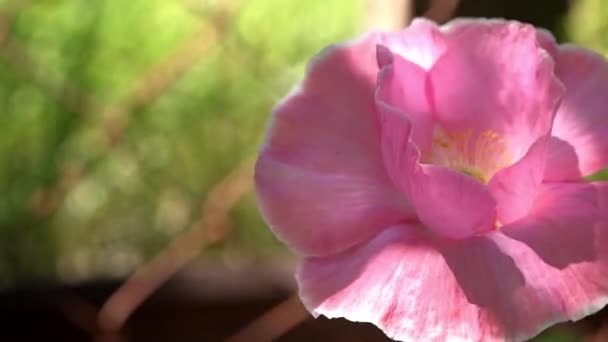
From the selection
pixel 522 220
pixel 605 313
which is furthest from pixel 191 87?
pixel 522 220

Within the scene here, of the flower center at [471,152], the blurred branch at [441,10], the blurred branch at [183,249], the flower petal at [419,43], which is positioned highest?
the flower petal at [419,43]

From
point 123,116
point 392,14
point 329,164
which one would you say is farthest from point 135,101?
point 329,164

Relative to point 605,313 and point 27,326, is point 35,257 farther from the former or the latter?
point 605,313

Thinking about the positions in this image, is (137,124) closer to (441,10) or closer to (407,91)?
(441,10)

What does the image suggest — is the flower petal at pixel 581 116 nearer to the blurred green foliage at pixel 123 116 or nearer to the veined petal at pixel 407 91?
the veined petal at pixel 407 91

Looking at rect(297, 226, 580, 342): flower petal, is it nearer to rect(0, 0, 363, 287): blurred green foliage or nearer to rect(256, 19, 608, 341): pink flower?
rect(256, 19, 608, 341): pink flower

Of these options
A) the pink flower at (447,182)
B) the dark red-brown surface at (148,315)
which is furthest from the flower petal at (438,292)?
the dark red-brown surface at (148,315)
